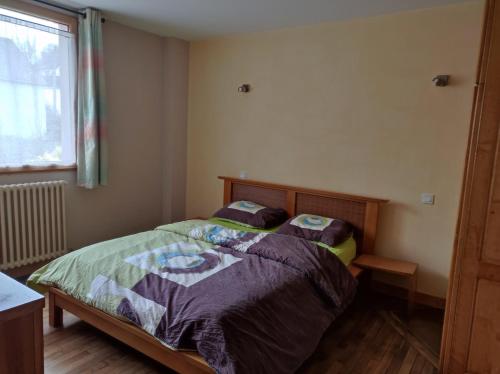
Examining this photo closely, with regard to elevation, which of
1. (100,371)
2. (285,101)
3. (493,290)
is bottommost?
(100,371)

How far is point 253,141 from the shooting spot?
3900mm

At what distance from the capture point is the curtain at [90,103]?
3281 millimetres

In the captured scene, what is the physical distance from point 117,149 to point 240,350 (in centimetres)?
275

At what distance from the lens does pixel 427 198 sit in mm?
3000

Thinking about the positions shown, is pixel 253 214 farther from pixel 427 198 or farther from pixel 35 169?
pixel 35 169

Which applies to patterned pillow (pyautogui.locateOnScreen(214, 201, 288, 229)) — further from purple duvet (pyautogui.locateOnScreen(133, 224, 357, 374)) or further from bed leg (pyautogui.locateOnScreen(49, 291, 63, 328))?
bed leg (pyautogui.locateOnScreen(49, 291, 63, 328))

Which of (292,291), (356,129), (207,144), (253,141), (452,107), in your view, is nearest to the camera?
(292,291)

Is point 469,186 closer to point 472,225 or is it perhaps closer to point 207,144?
point 472,225

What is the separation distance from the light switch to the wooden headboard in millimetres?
283

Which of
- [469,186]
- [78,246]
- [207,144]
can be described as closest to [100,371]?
[78,246]

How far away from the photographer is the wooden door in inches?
73.3

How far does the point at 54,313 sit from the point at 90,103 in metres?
1.85

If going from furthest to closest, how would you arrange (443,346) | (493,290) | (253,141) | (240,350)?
(253,141), (443,346), (493,290), (240,350)

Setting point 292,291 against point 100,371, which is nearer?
point 100,371
